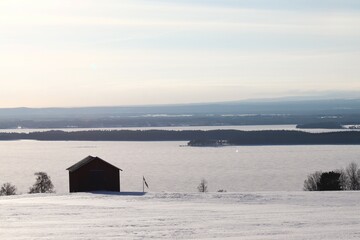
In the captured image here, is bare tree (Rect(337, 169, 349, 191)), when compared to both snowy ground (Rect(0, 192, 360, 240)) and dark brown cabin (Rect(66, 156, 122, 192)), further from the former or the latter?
snowy ground (Rect(0, 192, 360, 240))

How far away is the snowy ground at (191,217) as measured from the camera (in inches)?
754

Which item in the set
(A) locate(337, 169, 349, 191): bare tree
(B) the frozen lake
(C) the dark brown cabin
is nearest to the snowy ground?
(C) the dark brown cabin

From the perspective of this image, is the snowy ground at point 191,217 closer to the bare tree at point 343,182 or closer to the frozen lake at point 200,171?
the bare tree at point 343,182

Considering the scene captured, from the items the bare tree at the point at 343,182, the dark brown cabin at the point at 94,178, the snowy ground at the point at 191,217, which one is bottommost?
the bare tree at the point at 343,182

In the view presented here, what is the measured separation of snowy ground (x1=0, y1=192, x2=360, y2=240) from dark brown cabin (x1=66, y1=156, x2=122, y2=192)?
Answer: 10761mm

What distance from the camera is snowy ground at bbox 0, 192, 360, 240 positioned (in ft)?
62.8

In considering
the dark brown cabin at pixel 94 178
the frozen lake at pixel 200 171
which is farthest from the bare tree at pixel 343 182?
the dark brown cabin at pixel 94 178

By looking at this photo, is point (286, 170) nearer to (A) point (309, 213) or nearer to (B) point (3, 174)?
(B) point (3, 174)

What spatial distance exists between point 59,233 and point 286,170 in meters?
76.5

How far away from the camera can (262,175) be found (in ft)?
276

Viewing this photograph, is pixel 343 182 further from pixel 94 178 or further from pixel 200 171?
pixel 200 171

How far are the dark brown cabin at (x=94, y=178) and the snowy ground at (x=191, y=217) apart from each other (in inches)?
424

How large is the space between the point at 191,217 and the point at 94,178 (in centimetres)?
2289

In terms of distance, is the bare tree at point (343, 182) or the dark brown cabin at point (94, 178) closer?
the dark brown cabin at point (94, 178)
